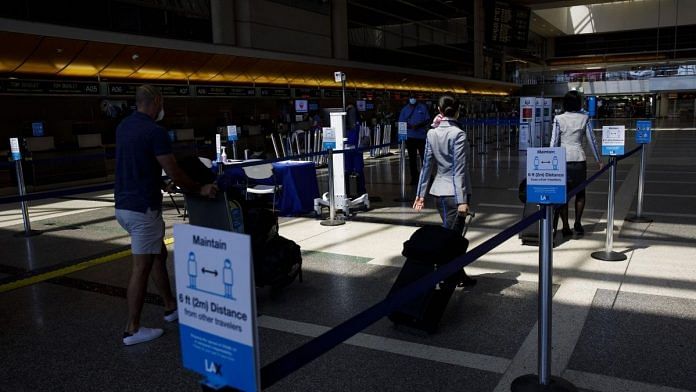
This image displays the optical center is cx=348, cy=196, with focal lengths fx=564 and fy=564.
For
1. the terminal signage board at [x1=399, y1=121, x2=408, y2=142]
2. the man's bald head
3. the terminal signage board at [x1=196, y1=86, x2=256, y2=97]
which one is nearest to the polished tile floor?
the man's bald head

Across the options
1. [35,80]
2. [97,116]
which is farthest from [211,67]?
[35,80]

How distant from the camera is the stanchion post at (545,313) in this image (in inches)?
114

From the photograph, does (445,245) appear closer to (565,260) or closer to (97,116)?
(565,260)

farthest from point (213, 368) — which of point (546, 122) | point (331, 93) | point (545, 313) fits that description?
point (331, 93)

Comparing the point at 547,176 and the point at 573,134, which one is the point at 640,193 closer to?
the point at 573,134

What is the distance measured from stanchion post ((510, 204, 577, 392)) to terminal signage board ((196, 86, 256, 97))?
15.3 m

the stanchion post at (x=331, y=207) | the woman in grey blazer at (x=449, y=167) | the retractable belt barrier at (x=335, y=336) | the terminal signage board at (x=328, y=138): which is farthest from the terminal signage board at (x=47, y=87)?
the retractable belt barrier at (x=335, y=336)

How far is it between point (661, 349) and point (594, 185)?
8046mm

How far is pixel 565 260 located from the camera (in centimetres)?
563

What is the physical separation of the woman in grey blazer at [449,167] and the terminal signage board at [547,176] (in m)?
1.43

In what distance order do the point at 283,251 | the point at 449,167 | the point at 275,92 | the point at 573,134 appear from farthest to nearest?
the point at 275,92 → the point at 573,134 → the point at 449,167 → the point at 283,251

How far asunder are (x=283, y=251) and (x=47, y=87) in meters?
11.0

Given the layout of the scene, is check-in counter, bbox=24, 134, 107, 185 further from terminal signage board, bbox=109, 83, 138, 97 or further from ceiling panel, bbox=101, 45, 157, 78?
ceiling panel, bbox=101, 45, 157, 78

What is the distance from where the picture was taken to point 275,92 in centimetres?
1964
